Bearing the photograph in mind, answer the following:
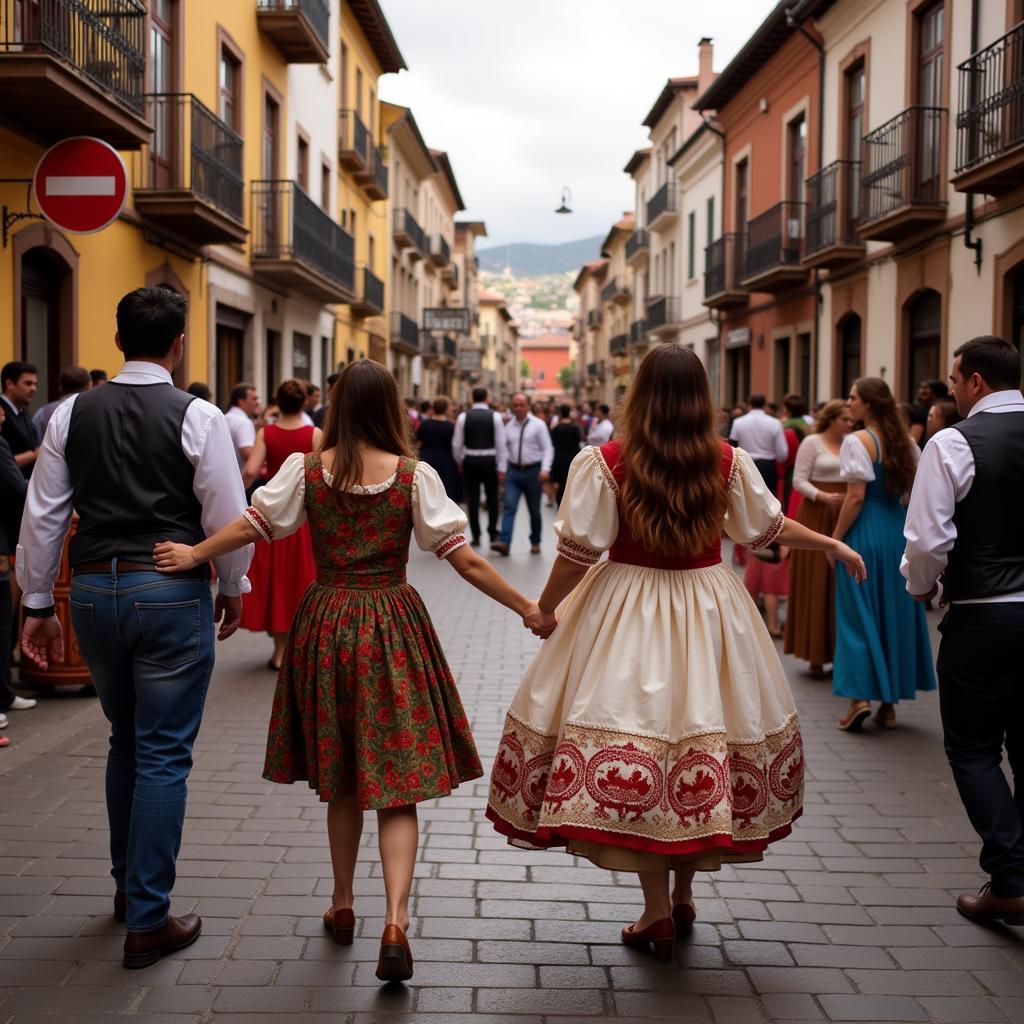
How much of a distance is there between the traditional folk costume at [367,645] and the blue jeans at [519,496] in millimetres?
12329

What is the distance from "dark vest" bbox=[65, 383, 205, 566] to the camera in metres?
3.93

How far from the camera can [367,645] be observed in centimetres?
392

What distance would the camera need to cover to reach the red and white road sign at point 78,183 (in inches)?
368

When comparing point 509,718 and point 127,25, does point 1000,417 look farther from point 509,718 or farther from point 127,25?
point 127,25

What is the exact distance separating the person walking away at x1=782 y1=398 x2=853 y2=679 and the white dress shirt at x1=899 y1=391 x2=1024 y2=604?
370cm

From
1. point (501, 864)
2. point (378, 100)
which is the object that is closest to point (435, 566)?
point (501, 864)

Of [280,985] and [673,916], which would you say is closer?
[280,985]

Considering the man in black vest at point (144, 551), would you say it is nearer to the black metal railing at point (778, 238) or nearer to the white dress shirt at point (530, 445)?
the white dress shirt at point (530, 445)

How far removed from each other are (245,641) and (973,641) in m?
6.87

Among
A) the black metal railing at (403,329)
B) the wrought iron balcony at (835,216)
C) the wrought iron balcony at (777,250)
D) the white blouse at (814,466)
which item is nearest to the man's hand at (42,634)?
the white blouse at (814,466)

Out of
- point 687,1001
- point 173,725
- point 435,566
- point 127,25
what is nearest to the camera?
point 687,1001

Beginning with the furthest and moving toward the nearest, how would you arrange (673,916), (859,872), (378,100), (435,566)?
(378,100) < (435,566) < (859,872) < (673,916)

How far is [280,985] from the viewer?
12.3ft

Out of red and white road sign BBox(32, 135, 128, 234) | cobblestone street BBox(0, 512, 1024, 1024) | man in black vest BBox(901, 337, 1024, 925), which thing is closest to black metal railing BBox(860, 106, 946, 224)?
red and white road sign BBox(32, 135, 128, 234)
